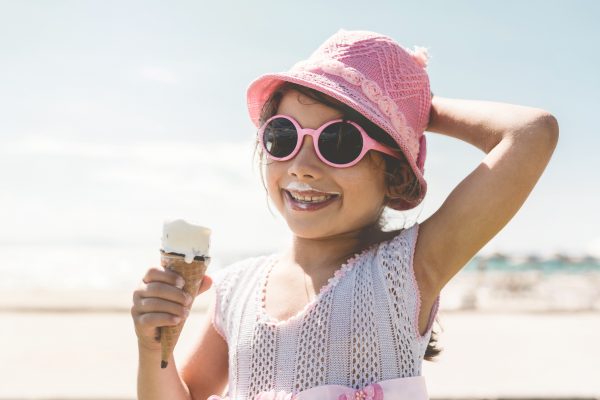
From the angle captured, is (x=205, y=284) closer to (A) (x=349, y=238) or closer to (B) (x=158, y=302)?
(B) (x=158, y=302)

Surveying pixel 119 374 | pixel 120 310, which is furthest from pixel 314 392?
pixel 120 310

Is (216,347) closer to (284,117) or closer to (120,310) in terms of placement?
(284,117)

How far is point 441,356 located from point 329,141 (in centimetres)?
945

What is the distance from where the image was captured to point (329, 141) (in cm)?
246

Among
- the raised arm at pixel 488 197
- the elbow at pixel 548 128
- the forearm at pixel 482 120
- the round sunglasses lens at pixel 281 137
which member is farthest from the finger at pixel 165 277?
the elbow at pixel 548 128

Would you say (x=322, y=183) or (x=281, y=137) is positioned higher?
(x=281, y=137)

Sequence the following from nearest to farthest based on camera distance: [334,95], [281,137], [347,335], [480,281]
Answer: [347,335], [334,95], [281,137], [480,281]

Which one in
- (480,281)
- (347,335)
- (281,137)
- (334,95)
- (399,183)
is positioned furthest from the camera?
(480,281)

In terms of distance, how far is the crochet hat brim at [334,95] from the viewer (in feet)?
8.04

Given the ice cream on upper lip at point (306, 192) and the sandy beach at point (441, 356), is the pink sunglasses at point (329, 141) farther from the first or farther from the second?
the sandy beach at point (441, 356)

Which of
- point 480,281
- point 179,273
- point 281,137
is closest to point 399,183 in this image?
point 281,137

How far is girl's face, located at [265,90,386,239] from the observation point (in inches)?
97.9

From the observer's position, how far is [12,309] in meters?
16.5

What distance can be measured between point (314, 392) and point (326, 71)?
1.24 meters
